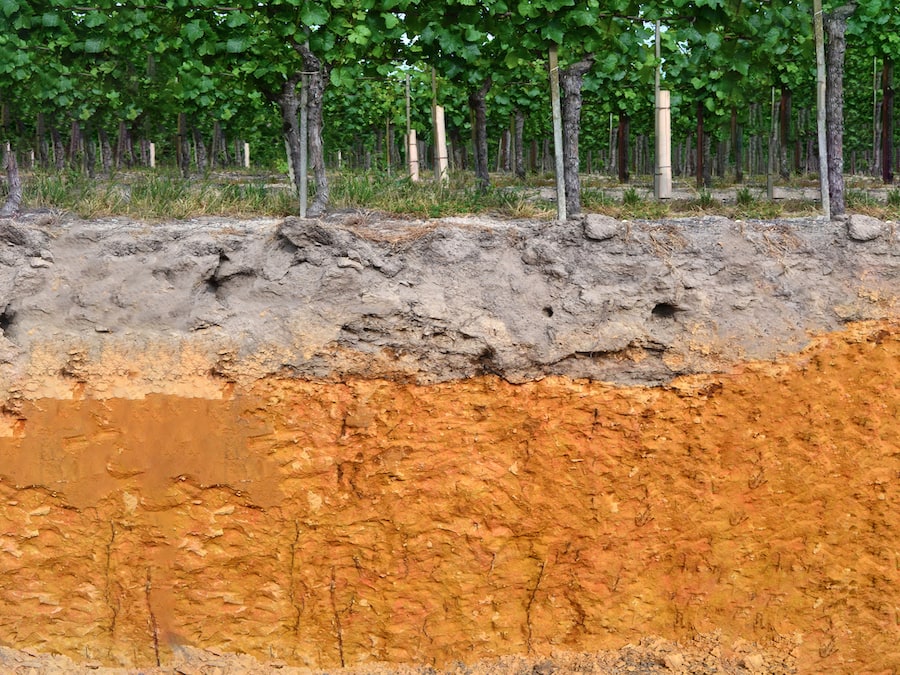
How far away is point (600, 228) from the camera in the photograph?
5121mm

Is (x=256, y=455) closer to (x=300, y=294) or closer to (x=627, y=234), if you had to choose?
(x=300, y=294)

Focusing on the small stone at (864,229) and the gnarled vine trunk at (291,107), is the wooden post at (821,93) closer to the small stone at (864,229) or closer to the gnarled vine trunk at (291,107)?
the small stone at (864,229)

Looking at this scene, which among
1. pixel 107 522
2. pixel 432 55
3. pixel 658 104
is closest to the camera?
pixel 107 522

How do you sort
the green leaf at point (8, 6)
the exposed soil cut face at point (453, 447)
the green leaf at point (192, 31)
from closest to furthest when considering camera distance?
the exposed soil cut face at point (453, 447) < the green leaf at point (192, 31) < the green leaf at point (8, 6)

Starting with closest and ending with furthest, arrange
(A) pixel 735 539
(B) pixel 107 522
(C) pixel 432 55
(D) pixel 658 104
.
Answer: (B) pixel 107 522
(A) pixel 735 539
(C) pixel 432 55
(D) pixel 658 104

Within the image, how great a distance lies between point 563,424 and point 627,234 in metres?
1.19

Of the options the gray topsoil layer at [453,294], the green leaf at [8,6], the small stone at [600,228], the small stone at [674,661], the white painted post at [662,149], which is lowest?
the small stone at [674,661]

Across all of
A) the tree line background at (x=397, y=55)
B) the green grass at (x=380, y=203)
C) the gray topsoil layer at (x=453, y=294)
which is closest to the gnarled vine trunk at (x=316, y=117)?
the tree line background at (x=397, y=55)

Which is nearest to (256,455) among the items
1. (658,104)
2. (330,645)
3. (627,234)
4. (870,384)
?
(330,645)

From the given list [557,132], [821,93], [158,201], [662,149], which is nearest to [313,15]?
[158,201]

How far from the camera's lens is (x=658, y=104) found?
10.7m

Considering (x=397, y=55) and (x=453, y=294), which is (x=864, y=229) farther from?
(x=397, y=55)

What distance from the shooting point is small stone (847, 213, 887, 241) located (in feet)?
17.1

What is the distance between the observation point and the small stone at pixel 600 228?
5.12m
